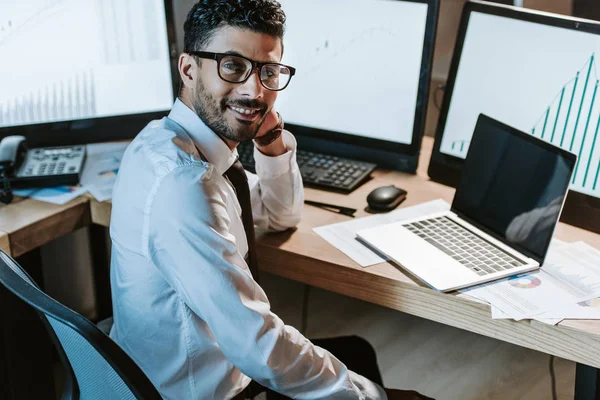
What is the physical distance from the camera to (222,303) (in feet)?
3.64

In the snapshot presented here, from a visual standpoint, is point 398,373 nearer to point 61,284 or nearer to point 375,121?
point 375,121

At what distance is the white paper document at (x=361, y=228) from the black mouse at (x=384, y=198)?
0.02 meters

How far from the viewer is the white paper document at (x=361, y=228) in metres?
1.48

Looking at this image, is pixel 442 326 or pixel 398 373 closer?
pixel 398 373

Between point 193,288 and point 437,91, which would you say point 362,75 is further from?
point 193,288

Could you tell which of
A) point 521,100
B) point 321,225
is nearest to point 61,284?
point 321,225

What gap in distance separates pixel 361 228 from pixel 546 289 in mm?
413

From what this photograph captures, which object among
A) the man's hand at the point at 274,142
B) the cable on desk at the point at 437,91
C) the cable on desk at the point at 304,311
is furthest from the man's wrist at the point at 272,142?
the cable on desk at the point at 304,311

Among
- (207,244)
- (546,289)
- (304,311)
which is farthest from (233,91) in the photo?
(304,311)

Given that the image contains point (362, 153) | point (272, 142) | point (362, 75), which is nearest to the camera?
point (272, 142)

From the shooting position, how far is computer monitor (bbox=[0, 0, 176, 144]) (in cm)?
172

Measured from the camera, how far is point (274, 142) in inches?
62.6

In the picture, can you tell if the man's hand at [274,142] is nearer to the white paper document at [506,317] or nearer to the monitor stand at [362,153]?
the monitor stand at [362,153]

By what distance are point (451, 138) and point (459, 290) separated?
0.55 m
